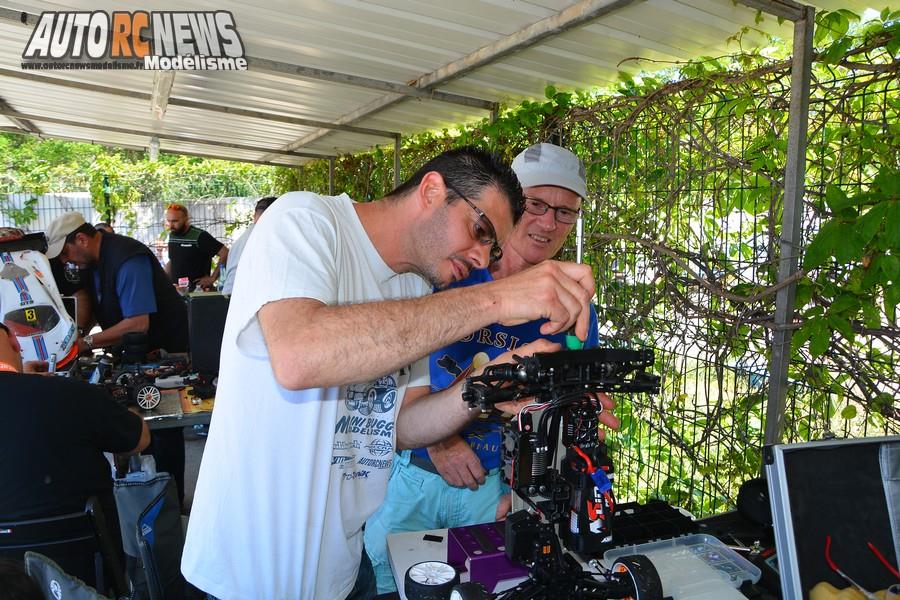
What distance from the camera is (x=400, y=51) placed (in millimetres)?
4828

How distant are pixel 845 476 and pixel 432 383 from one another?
4.50 feet

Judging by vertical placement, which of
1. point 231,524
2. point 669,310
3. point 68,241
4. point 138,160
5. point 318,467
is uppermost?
point 138,160

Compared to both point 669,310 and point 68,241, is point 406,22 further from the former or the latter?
point 68,241

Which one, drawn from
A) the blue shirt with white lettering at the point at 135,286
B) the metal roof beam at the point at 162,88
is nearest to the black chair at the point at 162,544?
the blue shirt with white lettering at the point at 135,286

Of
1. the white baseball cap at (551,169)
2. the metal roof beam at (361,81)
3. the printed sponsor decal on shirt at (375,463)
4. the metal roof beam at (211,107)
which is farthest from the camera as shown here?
the metal roof beam at (211,107)

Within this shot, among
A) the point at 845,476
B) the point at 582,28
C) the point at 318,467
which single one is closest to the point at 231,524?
the point at 318,467

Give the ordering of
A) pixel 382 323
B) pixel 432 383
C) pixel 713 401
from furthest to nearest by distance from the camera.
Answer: pixel 713 401 → pixel 432 383 → pixel 382 323

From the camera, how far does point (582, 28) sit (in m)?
3.82

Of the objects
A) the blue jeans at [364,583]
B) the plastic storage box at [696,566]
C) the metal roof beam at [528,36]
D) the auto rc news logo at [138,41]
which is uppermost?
the auto rc news logo at [138,41]

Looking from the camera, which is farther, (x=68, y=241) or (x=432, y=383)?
(x=68, y=241)

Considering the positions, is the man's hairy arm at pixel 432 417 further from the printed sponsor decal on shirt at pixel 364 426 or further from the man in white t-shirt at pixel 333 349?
the printed sponsor decal on shirt at pixel 364 426

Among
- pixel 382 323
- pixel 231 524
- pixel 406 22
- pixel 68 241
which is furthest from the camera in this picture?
pixel 68 241

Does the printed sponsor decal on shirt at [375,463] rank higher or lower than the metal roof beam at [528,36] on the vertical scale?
lower

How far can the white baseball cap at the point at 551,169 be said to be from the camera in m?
2.56
